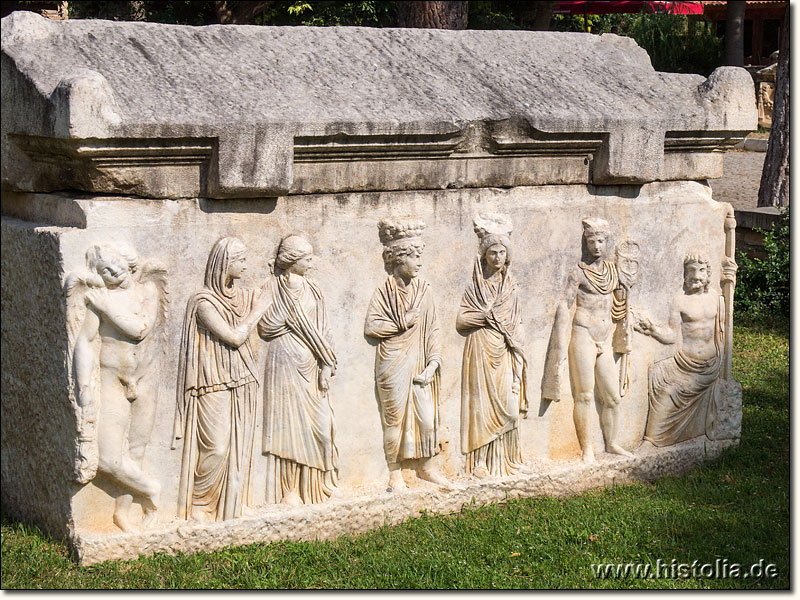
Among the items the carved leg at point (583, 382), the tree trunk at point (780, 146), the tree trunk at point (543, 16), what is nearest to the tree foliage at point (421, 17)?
the tree trunk at point (543, 16)

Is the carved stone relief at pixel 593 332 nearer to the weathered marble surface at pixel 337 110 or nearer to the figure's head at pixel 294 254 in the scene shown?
the weathered marble surface at pixel 337 110

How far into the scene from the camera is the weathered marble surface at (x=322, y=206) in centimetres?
426

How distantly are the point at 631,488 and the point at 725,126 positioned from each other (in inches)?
76.5

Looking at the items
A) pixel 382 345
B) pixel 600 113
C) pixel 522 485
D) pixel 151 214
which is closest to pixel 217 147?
pixel 151 214

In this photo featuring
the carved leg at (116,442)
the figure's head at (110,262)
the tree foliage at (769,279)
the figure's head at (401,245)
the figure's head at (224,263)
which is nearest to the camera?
the figure's head at (110,262)

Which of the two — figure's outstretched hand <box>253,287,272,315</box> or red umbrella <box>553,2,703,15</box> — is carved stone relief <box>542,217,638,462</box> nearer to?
figure's outstretched hand <box>253,287,272,315</box>

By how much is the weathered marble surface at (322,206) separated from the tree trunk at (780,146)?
5292 millimetres

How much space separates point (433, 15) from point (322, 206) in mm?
5689

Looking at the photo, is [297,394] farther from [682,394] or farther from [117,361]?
[682,394]

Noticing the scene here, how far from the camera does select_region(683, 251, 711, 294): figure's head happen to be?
5.57 metres

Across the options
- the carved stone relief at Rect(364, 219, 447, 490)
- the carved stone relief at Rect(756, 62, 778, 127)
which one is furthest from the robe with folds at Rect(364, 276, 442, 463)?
the carved stone relief at Rect(756, 62, 778, 127)

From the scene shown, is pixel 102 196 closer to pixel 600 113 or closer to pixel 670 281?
pixel 600 113

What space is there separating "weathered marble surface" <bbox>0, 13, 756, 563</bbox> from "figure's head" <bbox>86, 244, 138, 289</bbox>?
0.15 feet

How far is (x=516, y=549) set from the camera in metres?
4.69
